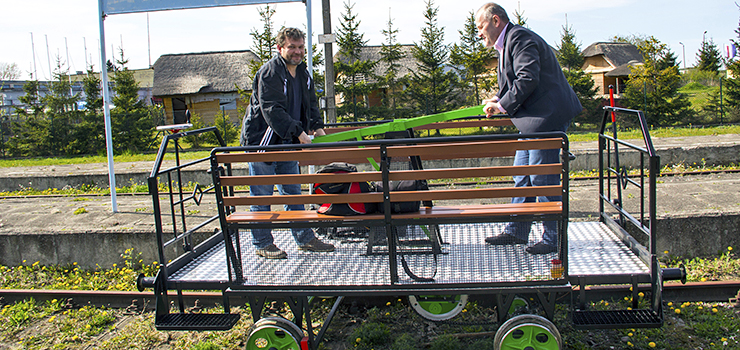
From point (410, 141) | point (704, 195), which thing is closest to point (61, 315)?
point (410, 141)

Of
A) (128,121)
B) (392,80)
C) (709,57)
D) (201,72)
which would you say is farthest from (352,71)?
(709,57)

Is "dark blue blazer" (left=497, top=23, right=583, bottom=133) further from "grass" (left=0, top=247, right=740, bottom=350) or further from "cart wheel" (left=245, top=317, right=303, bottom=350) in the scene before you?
"cart wheel" (left=245, top=317, right=303, bottom=350)

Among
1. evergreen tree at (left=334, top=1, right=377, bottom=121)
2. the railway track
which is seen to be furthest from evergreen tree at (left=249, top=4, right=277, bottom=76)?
the railway track

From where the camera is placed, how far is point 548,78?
382cm

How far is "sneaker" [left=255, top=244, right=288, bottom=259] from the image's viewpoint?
3477 millimetres

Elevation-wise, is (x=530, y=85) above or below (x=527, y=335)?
above

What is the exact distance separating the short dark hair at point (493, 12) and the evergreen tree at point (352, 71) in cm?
1948

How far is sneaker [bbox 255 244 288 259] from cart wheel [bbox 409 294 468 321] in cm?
108

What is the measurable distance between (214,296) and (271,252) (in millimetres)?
1628

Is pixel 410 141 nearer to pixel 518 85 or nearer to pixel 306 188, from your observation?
pixel 518 85

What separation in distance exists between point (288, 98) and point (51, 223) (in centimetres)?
497

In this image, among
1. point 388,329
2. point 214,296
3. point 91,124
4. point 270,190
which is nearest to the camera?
point 388,329

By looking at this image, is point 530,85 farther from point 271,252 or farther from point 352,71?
point 352,71

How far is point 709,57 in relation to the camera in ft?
123
